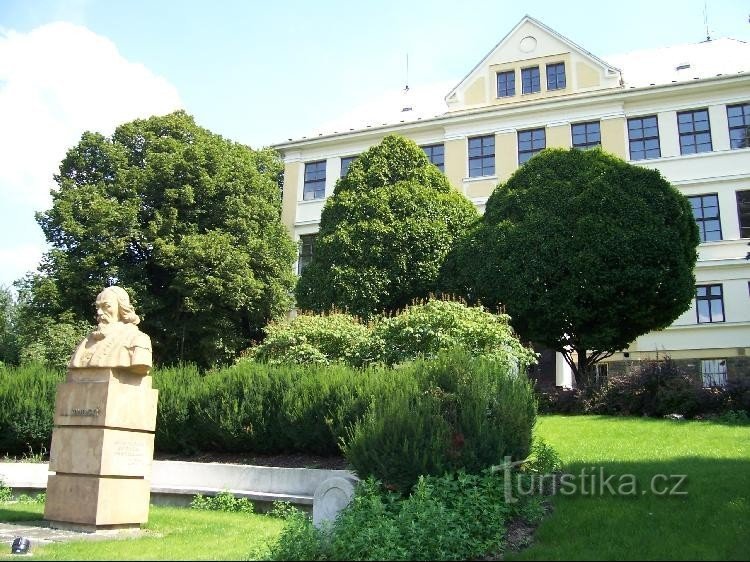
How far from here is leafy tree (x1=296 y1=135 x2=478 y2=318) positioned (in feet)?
77.0

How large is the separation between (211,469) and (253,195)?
21470mm

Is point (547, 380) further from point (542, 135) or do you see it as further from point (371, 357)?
point (371, 357)

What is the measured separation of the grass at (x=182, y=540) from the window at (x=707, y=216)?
2565cm

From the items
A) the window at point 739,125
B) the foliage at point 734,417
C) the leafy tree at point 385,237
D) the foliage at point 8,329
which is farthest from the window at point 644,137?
the foliage at point 8,329

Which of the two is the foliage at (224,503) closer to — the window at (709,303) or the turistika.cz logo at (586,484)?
the turistika.cz logo at (586,484)

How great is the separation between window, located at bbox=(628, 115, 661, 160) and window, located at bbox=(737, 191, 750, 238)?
389 cm

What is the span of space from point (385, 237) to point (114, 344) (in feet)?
49.1

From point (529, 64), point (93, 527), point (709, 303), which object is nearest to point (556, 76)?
point (529, 64)

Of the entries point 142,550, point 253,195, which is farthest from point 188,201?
point 142,550

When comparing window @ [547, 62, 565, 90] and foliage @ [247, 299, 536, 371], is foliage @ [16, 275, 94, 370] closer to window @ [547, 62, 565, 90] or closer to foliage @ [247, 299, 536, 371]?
foliage @ [247, 299, 536, 371]

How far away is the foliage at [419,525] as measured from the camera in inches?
A: 286

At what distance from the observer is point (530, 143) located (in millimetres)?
32875

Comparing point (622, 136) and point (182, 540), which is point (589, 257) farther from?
point (182, 540)

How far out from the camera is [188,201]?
29.4m
